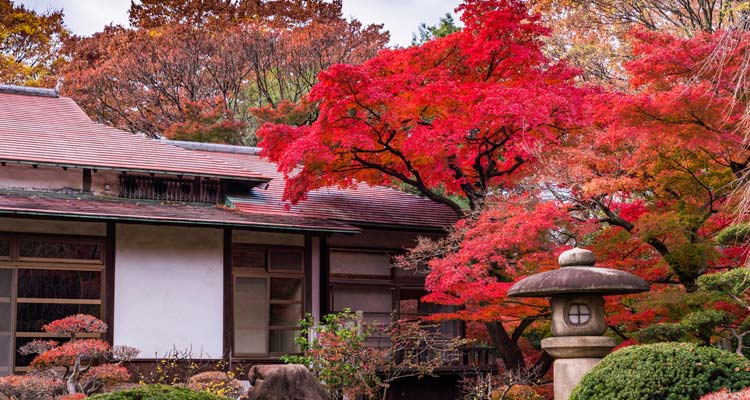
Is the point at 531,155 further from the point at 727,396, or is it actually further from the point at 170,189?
the point at 727,396

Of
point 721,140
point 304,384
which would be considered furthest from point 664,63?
point 304,384

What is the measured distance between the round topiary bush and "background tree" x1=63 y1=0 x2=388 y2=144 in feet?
63.7

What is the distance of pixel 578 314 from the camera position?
12.2m

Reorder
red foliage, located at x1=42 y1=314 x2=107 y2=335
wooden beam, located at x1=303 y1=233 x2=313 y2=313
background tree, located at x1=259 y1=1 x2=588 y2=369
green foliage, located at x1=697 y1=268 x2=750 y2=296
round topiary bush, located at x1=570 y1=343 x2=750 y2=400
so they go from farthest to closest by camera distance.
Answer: wooden beam, located at x1=303 y1=233 x2=313 y2=313
background tree, located at x1=259 y1=1 x2=588 y2=369
red foliage, located at x1=42 y1=314 x2=107 y2=335
green foliage, located at x1=697 y1=268 x2=750 y2=296
round topiary bush, located at x1=570 y1=343 x2=750 y2=400

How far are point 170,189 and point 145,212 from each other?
5.58 feet

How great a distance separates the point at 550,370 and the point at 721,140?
7121mm

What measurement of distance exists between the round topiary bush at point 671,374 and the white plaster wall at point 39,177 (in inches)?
393

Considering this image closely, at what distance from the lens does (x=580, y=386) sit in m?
9.52

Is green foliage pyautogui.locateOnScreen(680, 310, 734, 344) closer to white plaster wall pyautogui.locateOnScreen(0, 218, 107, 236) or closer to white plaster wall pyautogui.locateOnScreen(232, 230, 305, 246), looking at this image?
white plaster wall pyautogui.locateOnScreen(232, 230, 305, 246)

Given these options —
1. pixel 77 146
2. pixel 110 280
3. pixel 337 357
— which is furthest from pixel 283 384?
pixel 77 146

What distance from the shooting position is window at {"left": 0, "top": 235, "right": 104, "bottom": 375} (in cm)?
1416

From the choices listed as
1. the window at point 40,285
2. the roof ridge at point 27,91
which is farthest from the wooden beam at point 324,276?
the roof ridge at point 27,91

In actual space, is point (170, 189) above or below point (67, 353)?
above

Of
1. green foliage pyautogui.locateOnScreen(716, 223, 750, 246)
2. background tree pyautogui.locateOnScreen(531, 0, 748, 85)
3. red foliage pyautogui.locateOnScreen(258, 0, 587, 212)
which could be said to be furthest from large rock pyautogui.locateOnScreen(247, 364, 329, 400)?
background tree pyautogui.locateOnScreen(531, 0, 748, 85)
